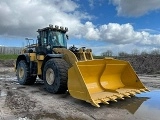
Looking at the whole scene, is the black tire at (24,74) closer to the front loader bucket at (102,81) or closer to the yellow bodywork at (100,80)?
the yellow bodywork at (100,80)

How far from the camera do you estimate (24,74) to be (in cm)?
995

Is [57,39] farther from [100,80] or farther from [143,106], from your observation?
[143,106]

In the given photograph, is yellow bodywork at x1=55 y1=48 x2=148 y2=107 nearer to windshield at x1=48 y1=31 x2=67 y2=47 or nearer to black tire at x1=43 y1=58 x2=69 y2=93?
black tire at x1=43 y1=58 x2=69 y2=93

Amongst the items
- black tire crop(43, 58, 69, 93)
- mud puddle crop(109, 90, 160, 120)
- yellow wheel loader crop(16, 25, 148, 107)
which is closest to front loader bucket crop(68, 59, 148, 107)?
yellow wheel loader crop(16, 25, 148, 107)

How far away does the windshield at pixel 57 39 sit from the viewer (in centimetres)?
911

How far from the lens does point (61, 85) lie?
7.38 meters

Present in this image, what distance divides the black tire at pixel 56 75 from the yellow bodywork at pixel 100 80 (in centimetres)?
38

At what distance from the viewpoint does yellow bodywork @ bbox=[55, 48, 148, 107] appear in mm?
6146

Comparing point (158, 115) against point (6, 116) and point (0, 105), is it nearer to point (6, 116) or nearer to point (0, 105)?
point (6, 116)

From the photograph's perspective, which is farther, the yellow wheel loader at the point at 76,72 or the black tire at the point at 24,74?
the black tire at the point at 24,74

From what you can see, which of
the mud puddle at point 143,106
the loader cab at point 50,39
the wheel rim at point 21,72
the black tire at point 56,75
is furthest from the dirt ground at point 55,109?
the wheel rim at point 21,72

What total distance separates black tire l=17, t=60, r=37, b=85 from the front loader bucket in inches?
141

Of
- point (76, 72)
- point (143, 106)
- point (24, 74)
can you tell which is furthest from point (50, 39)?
point (143, 106)

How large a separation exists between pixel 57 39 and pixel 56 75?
2.22 m
